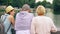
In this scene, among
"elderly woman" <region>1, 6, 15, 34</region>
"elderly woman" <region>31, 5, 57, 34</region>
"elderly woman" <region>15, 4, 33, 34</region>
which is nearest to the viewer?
"elderly woman" <region>31, 5, 57, 34</region>

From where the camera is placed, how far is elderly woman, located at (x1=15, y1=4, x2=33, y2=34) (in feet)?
14.0

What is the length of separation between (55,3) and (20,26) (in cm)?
4986

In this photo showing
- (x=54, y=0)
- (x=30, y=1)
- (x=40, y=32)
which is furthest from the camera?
(x=54, y=0)

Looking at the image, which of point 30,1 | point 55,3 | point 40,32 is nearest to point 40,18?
point 40,32

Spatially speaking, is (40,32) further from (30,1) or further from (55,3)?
(55,3)

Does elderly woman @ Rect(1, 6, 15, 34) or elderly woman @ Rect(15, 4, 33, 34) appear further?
elderly woman @ Rect(1, 6, 15, 34)

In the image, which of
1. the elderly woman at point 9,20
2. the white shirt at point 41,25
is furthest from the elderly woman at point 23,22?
the white shirt at point 41,25

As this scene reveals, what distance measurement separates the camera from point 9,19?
14.4 feet

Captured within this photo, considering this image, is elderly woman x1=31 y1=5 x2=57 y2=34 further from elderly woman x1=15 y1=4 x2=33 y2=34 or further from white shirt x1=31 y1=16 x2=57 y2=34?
elderly woman x1=15 y1=4 x2=33 y2=34

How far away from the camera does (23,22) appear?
14.1 feet

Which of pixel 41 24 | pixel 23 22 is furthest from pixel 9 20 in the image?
pixel 41 24

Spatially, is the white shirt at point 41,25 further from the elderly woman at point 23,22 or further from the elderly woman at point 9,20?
the elderly woman at point 9,20

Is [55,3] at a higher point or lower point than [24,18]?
lower

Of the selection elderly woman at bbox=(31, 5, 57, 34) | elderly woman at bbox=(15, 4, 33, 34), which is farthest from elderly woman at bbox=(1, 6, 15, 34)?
elderly woman at bbox=(31, 5, 57, 34)
